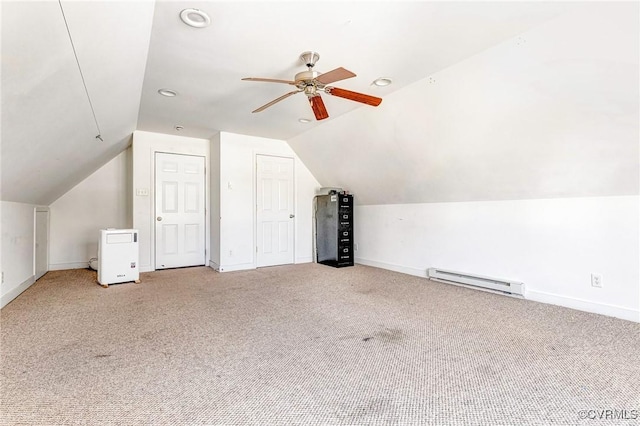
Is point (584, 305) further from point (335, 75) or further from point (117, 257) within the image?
point (117, 257)

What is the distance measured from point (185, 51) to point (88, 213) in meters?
4.12

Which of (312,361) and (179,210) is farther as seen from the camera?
(179,210)

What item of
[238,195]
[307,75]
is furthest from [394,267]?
[307,75]

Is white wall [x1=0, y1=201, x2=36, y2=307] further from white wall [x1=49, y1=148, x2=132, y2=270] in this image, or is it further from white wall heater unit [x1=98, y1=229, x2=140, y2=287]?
white wall [x1=49, y1=148, x2=132, y2=270]

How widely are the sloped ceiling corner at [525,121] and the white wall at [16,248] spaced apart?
3.76 m

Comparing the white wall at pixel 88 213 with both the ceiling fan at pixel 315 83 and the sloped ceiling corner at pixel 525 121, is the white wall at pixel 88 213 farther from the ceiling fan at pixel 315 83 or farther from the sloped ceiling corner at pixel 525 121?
the ceiling fan at pixel 315 83

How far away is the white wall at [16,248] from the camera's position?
3.04 m

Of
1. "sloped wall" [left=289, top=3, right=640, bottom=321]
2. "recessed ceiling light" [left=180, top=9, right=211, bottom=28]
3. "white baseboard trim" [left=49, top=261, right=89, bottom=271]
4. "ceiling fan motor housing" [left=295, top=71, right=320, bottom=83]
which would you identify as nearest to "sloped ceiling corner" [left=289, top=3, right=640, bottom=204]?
"sloped wall" [left=289, top=3, right=640, bottom=321]

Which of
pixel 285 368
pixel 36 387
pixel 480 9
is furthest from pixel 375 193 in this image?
pixel 36 387

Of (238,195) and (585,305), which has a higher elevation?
(238,195)

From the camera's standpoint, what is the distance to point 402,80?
9.85 feet

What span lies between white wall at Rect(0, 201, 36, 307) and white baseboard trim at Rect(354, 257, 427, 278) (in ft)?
15.2

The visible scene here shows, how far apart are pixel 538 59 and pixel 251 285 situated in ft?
12.0

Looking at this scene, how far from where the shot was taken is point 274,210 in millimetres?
5410
